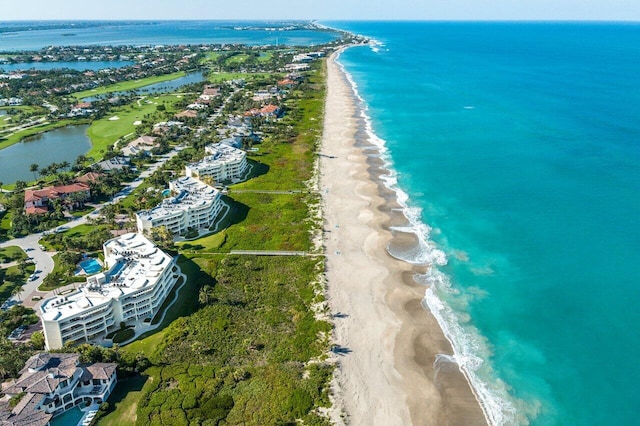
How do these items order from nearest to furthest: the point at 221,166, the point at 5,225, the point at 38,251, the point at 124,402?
1. the point at 124,402
2. the point at 38,251
3. the point at 5,225
4. the point at 221,166

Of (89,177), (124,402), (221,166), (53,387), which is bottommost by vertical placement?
(124,402)

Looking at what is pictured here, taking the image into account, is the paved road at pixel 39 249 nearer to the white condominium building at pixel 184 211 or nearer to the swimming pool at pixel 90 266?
the swimming pool at pixel 90 266

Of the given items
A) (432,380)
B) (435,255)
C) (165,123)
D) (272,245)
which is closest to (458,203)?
(435,255)

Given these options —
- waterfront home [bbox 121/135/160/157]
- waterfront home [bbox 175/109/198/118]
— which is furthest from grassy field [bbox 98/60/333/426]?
waterfront home [bbox 175/109/198/118]

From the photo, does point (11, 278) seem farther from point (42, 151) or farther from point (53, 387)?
point (42, 151)

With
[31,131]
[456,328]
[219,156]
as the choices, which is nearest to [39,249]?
[219,156]

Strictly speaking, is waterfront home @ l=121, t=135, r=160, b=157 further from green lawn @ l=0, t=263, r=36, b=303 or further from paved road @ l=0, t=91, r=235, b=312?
green lawn @ l=0, t=263, r=36, b=303
